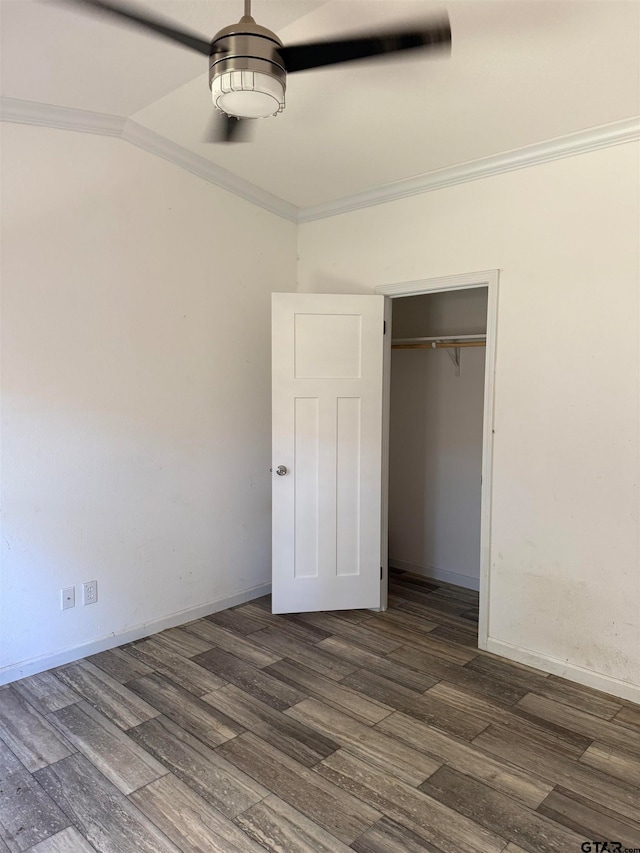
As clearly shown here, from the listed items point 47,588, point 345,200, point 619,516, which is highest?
point 345,200

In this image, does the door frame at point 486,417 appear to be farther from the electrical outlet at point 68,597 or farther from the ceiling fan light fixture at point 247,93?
the electrical outlet at point 68,597

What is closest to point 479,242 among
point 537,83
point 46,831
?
point 537,83

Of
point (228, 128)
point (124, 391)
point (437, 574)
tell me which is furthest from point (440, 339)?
point (228, 128)

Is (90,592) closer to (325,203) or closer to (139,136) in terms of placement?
(139,136)

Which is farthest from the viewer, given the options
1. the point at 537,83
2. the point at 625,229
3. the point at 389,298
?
the point at 389,298

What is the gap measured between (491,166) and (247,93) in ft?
6.41

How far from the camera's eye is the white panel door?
3.47m

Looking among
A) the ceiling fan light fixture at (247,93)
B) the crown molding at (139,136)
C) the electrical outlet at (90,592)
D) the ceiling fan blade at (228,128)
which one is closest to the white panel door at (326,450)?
the crown molding at (139,136)

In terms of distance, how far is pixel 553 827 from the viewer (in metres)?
1.87

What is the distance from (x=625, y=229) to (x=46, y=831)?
3.33 metres

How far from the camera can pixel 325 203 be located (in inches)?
150

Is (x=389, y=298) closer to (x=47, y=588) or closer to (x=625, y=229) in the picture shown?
(x=625, y=229)

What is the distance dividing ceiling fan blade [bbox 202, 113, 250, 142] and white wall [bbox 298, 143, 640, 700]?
1625 mm

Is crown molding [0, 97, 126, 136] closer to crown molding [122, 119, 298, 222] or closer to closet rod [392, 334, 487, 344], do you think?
crown molding [122, 119, 298, 222]
